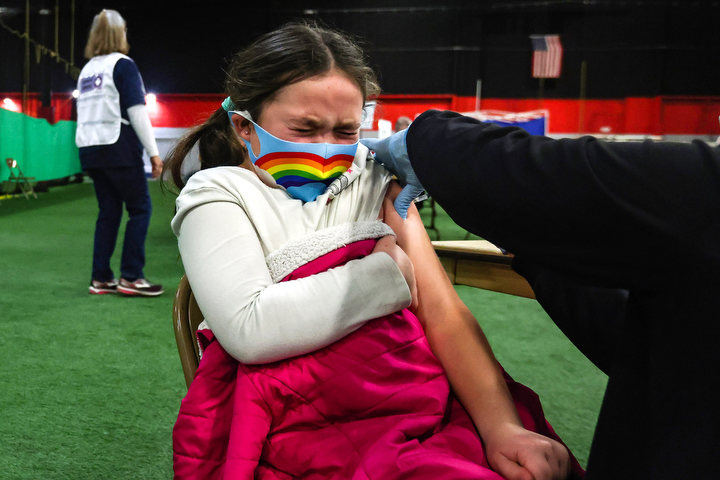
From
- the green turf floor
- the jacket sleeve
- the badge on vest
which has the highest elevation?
the badge on vest

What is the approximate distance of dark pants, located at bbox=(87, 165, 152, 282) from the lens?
322 centimetres

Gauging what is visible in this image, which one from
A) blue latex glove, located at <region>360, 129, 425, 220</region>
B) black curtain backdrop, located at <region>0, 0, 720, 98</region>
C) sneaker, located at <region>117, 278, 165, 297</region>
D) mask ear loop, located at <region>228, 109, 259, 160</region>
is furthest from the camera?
black curtain backdrop, located at <region>0, 0, 720, 98</region>

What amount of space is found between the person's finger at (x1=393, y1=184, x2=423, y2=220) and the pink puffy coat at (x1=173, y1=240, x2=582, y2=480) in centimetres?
19

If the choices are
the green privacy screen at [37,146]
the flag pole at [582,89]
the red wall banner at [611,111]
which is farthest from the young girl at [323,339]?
the flag pole at [582,89]

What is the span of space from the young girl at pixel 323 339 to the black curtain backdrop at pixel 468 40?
14.0 meters

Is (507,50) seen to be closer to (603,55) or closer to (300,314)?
(603,55)

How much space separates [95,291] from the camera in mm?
3332

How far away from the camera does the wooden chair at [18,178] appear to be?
8.13 metres

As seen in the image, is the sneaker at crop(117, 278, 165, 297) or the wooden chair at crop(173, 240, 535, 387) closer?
the wooden chair at crop(173, 240, 535, 387)

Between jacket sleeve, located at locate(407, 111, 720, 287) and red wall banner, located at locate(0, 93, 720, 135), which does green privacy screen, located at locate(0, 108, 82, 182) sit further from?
jacket sleeve, located at locate(407, 111, 720, 287)

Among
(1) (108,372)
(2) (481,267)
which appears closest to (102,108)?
(1) (108,372)

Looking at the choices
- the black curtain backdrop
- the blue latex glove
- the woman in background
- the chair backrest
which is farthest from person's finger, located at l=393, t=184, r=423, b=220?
the black curtain backdrop

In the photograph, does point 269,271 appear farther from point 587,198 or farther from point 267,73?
point 587,198

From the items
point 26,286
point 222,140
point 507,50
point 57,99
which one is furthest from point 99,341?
point 507,50
